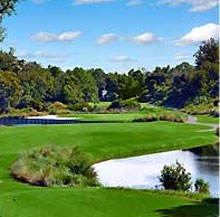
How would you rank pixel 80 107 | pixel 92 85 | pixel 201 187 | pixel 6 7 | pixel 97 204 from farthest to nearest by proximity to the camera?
pixel 92 85
pixel 80 107
pixel 201 187
pixel 6 7
pixel 97 204

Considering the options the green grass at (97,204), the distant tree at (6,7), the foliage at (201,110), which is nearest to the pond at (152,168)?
the green grass at (97,204)

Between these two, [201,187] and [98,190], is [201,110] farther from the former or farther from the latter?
[98,190]

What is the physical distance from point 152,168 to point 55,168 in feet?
31.5

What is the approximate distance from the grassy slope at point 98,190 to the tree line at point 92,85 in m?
42.8

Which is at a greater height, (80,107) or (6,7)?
(6,7)

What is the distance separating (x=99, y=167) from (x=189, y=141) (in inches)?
600

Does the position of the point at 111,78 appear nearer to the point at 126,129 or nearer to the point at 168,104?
the point at 168,104

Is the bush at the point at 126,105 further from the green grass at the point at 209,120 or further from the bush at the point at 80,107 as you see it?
the green grass at the point at 209,120

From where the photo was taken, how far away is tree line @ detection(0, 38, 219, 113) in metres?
99.9

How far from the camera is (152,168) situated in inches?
1316

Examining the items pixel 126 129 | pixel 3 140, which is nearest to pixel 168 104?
pixel 126 129

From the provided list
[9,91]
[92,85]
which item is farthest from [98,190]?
[92,85]

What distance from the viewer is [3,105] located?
329 ft

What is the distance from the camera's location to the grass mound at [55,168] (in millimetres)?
23688
